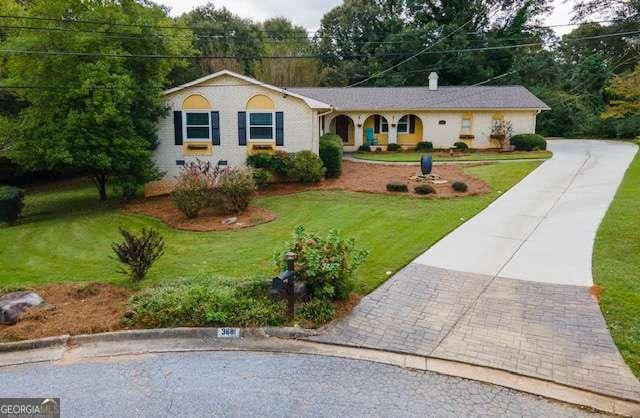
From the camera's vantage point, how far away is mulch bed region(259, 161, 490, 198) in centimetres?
1689

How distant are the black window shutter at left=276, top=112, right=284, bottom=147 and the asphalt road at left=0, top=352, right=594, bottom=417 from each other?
44.0ft

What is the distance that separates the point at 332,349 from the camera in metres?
6.49

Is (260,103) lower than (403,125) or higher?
higher

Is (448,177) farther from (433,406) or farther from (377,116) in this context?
(433,406)

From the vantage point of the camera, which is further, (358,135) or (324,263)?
(358,135)

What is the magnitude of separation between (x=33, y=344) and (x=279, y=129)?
13448 mm

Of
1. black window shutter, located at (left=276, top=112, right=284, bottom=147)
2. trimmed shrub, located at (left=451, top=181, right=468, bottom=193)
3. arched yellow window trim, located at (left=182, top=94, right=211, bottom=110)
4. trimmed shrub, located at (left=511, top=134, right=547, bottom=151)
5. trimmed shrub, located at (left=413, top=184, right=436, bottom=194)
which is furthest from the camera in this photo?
trimmed shrub, located at (left=511, top=134, right=547, bottom=151)

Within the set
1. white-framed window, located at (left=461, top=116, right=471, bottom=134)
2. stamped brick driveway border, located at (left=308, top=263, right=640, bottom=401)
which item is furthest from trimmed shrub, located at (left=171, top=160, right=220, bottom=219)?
white-framed window, located at (left=461, top=116, right=471, bottom=134)

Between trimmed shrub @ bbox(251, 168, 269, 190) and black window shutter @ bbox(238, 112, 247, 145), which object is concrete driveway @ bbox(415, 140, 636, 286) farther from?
black window shutter @ bbox(238, 112, 247, 145)

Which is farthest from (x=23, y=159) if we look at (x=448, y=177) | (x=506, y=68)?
(x=506, y=68)

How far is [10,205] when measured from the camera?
15797 mm

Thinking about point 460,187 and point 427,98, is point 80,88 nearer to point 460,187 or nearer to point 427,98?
point 460,187

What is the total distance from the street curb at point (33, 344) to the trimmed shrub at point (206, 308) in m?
0.90

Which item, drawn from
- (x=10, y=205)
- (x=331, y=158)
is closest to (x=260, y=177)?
A: (x=331, y=158)
